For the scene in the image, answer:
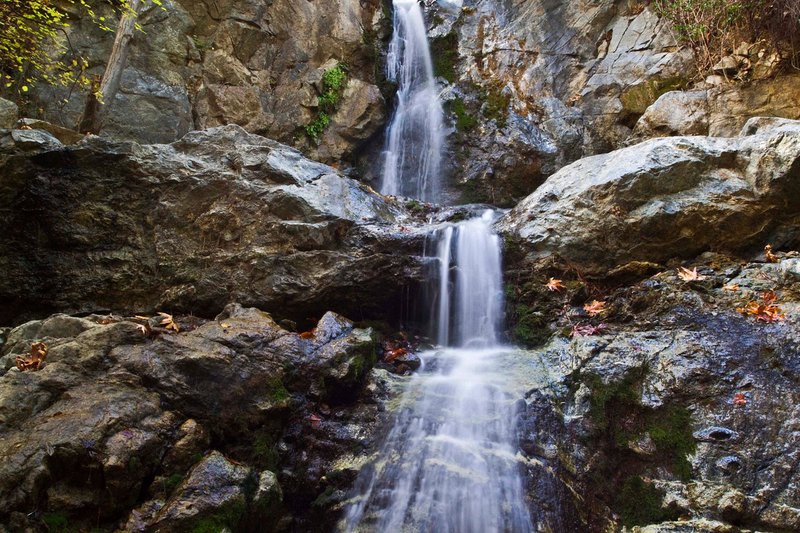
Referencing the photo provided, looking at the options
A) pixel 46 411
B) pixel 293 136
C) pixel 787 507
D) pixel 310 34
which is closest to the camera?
pixel 787 507

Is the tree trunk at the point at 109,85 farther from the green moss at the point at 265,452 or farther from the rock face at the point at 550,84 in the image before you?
the rock face at the point at 550,84

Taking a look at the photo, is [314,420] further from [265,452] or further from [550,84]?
[550,84]

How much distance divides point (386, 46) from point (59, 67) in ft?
25.8

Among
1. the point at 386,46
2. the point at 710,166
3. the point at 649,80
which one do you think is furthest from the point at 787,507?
the point at 386,46

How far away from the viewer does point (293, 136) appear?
36.5 feet

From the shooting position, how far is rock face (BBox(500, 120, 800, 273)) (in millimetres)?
5703

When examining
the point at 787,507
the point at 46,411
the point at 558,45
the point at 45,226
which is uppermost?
the point at 558,45

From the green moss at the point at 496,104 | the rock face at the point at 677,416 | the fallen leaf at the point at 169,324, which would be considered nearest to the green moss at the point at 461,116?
the green moss at the point at 496,104

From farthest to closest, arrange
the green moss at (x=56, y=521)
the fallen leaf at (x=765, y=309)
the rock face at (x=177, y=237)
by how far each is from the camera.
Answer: the rock face at (x=177, y=237) < the fallen leaf at (x=765, y=309) < the green moss at (x=56, y=521)

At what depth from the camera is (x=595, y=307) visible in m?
5.84

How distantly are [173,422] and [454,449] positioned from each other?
101 inches

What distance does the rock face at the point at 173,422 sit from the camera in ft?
11.2

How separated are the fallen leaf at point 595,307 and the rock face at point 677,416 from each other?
33 centimetres

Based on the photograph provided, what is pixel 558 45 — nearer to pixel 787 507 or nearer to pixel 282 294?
pixel 282 294
